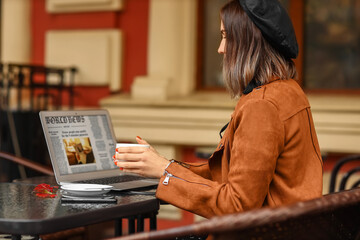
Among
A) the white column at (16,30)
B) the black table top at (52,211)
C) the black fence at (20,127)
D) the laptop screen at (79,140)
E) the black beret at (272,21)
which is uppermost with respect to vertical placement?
the black beret at (272,21)

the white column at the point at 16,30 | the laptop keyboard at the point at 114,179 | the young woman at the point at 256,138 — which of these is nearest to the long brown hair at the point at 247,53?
the young woman at the point at 256,138

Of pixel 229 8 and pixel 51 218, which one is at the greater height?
pixel 229 8

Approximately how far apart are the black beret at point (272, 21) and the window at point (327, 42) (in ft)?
9.87

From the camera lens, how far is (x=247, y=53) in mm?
1806

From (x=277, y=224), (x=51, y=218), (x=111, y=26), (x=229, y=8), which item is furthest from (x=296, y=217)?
(x=111, y=26)

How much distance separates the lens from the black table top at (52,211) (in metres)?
1.51

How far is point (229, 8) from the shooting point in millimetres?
1825

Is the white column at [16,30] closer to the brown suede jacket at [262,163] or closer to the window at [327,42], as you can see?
the window at [327,42]

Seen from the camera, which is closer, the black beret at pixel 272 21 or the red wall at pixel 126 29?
the black beret at pixel 272 21

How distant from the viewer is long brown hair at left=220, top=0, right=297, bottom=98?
1792mm

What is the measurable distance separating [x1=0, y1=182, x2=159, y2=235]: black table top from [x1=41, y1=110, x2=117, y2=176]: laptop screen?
6.8 inches

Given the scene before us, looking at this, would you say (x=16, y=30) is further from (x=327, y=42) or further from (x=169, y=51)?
(x=327, y=42)

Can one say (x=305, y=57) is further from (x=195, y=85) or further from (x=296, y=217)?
(x=296, y=217)

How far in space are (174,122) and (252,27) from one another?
9.64 feet
